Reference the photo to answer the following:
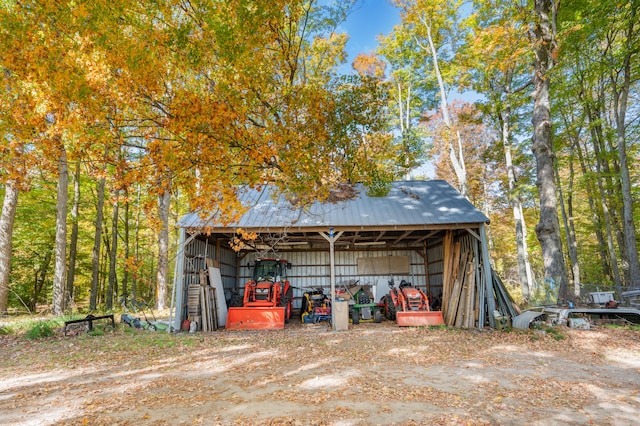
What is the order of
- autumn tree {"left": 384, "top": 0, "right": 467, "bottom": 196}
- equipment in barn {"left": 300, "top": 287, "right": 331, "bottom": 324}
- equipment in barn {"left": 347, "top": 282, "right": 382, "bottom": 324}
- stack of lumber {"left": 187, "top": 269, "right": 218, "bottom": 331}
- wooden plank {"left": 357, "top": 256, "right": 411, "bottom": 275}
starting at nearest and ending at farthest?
stack of lumber {"left": 187, "top": 269, "right": 218, "bottom": 331}
equipment in barn {"left": 347, "top": 282, "right": 382, "bottom": 324}
equipment in barn {"left": 300, "top": 287, "right": 331, "bottom": 324}
wooden plank {"left": 357, "top": 256, "right": 411, "bottom": 275}
autumn tree {"left": 384, "top": 0, "right": 467, "bottom": 196}

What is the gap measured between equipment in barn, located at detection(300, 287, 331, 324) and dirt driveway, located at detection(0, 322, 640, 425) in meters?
2.72

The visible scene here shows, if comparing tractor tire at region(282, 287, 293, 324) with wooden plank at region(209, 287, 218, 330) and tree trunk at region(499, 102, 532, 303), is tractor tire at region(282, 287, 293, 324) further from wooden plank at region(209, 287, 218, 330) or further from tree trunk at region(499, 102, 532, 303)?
tree trunk at region(499, 102, 532, 303)

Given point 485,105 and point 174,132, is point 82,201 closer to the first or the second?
point 174,132

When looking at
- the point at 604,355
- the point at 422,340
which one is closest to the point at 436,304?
the point at 422,340

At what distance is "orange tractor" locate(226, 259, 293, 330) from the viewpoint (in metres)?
9.27

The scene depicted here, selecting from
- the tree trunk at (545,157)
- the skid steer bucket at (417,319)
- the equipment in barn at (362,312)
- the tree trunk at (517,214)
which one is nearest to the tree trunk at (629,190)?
the tree trunk at (545,157)

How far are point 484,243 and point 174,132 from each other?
7.97 metres

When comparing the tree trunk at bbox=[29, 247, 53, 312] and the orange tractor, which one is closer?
the orange tractor

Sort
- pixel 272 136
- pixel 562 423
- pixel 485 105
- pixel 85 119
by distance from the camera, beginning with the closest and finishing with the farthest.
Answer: pixel 562 423 < pixel 85 119 < pixel 272 136 < pixel 485 105

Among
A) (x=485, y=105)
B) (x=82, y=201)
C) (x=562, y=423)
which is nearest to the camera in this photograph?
(x=562, y=423)

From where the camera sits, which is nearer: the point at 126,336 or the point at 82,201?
the point at 126,336

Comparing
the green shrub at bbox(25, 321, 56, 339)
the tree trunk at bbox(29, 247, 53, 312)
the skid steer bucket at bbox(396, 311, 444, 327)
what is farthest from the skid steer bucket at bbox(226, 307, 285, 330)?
the tree trunk at bbox(29, 247, 53, 312)

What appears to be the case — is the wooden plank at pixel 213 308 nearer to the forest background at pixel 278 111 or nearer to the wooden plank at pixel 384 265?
the forest background at pixel 278 111

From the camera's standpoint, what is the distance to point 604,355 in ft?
18.3
